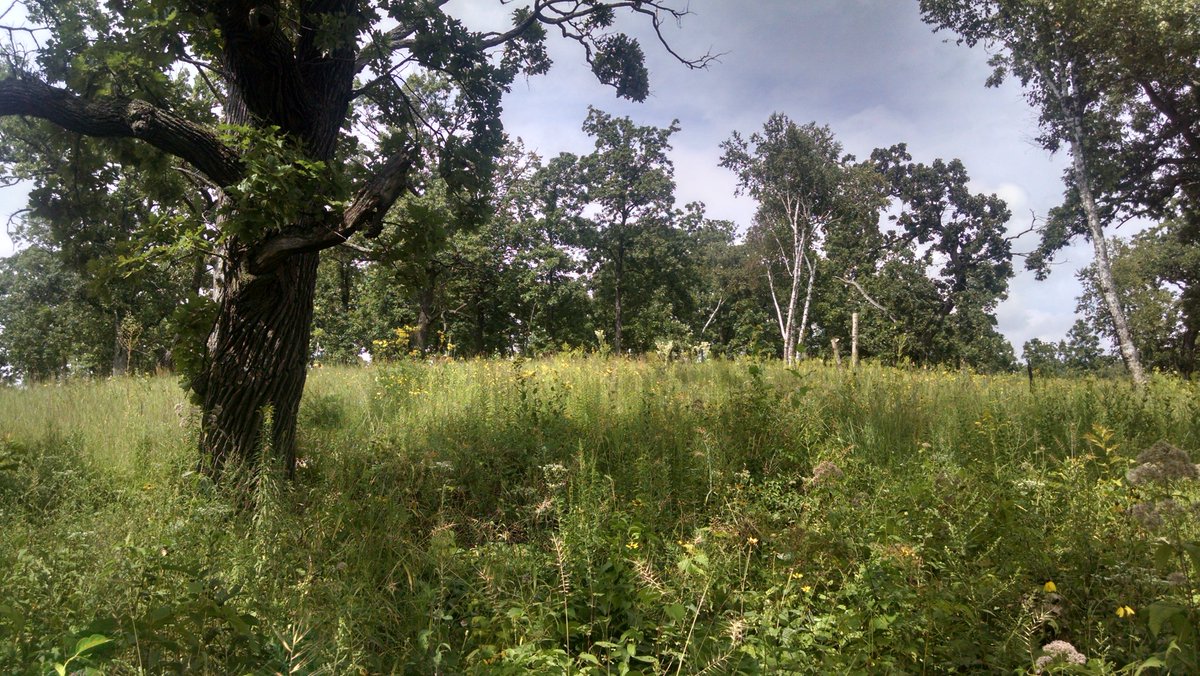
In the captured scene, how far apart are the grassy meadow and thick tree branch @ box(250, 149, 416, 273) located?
1585 millimetres

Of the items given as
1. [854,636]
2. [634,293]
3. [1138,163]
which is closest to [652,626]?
[854,636]

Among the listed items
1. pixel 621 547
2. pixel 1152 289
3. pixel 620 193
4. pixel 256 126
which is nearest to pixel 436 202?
pixel 620 193

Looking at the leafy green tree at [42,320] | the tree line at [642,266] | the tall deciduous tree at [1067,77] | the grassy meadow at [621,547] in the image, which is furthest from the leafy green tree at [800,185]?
the leafy green tree at [42,320]

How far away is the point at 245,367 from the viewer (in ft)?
14.1

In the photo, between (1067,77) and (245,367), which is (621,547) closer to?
(245,367)

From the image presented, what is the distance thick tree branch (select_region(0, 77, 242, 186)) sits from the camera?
3.92m

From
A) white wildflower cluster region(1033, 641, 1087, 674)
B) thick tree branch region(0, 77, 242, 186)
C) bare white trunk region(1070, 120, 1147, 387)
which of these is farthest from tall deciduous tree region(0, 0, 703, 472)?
bare white trunk region(1070, 120, 1147, 387)

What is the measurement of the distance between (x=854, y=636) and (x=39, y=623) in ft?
11.9

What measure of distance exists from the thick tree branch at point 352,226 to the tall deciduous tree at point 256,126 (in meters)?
0.01

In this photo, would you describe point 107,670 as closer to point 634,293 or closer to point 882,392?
point 882,392

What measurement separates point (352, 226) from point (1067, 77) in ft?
61.1

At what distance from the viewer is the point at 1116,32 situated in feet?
41.4

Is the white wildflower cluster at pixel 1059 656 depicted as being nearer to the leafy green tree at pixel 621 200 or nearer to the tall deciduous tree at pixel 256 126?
the tall deciduous tree at pixel 256 126

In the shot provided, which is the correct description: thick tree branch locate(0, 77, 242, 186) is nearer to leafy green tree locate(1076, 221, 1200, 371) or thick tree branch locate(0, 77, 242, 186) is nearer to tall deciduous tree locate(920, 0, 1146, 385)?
tall deciduous tree locate(920, 0, 1146, 385)
